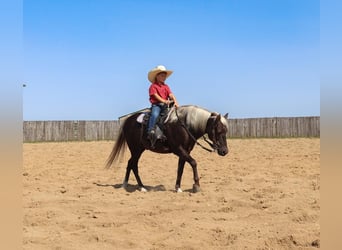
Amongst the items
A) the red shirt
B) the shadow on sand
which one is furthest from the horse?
the red shirt

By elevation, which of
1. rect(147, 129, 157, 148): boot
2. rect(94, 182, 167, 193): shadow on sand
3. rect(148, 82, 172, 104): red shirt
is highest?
rect(148, 82, 172, 104): red shirt

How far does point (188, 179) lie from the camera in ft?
28.7

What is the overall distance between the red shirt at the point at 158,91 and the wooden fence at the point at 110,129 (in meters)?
20.5

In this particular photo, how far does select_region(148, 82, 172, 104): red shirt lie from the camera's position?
7261 millimetres

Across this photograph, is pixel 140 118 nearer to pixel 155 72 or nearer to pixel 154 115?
pixel 154 115

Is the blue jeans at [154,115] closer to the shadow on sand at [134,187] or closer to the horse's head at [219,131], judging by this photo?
the horse's head at [219,131]

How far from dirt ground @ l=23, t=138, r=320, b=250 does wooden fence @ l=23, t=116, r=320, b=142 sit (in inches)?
724

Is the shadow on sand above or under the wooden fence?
under

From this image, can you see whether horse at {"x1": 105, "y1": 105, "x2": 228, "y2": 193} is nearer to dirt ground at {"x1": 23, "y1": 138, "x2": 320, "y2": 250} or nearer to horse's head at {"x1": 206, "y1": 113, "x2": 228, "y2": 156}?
horse's head at {"x1": 206, "y1": 113, "x2": 228, "y2": 156}

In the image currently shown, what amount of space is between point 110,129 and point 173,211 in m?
23.2

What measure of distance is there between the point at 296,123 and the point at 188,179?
807 inches

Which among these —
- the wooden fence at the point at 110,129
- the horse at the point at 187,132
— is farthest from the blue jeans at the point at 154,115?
the wooden fence at the point at 110,129

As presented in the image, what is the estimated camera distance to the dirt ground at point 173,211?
415cm

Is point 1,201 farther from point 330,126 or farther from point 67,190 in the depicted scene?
point 67,190
